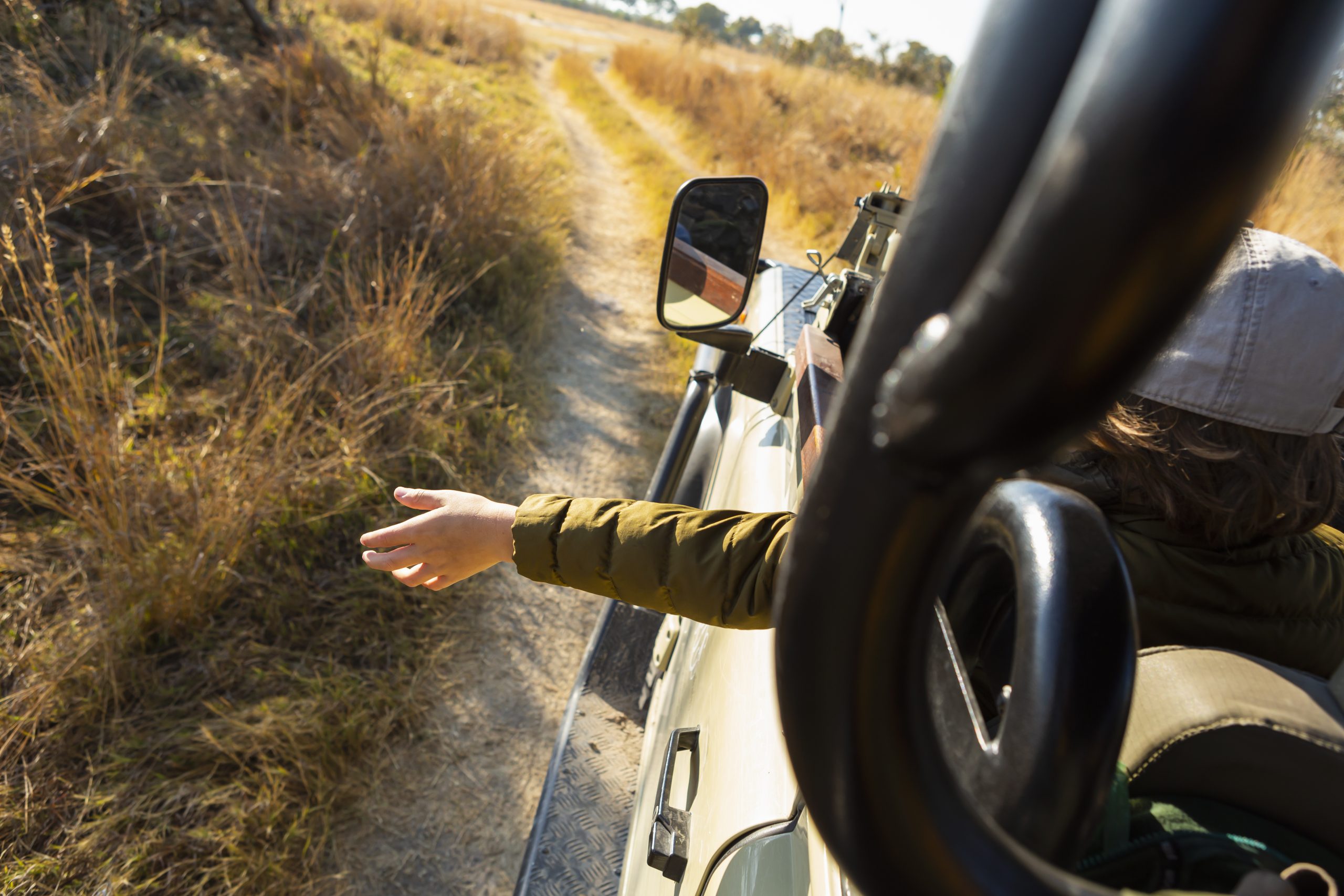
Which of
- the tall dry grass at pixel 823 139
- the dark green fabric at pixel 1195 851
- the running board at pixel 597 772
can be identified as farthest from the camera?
the tall dry grass at pixel 823 139

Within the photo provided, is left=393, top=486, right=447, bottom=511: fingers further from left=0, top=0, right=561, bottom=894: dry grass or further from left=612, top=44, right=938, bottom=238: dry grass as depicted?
left=612, top=44, right=938, bottom=238: dry grass

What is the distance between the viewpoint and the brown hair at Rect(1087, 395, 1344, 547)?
0.87m

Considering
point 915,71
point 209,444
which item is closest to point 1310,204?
point 209,444

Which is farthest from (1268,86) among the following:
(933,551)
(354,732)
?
(354,732)

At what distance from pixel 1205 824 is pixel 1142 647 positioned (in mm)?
284

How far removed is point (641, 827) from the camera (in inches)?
51.2

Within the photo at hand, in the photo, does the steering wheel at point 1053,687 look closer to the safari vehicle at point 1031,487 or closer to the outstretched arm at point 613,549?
the safari vehicle at point 1031,487

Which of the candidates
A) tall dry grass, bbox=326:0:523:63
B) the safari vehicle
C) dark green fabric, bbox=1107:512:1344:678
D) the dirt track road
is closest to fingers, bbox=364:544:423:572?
the safari vehicle

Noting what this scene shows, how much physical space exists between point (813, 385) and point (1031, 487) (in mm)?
696

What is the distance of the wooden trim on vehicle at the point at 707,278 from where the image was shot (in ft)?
5.96

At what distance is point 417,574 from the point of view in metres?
1.01

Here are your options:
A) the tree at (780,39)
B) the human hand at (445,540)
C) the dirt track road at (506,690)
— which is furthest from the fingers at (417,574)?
the tree at (780,39)

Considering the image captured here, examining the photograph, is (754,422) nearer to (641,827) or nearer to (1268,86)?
(641,827)

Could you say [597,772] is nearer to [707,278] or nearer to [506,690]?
[506,690]
